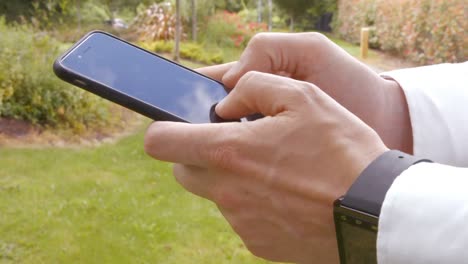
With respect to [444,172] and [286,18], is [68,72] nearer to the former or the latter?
[444,172]

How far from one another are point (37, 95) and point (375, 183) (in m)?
3.83

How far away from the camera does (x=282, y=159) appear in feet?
2.68

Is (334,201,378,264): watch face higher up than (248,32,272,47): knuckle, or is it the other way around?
(248,32,272,47): knuckle

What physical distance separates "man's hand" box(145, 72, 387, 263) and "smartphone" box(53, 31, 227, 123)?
0.40ft

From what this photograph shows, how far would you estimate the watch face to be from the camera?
74cm

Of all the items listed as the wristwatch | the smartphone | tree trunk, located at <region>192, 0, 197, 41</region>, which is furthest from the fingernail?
tree trunk, located at <region>192, 0, 197, 41</region>

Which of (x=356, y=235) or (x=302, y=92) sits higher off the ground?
(x=302, y=92)

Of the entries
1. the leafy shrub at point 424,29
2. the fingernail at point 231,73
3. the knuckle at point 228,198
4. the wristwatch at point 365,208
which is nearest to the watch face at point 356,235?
the wristwatch at point 365,208

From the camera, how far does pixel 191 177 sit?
93 cm

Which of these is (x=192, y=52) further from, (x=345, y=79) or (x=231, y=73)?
(x=231, y=73)

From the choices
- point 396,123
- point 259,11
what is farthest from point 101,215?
point 259,11

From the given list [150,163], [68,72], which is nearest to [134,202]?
[150,163]

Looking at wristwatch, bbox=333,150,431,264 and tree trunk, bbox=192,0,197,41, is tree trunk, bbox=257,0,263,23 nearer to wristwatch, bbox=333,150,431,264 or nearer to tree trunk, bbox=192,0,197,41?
tree trunk, bbox=192,0,197,41

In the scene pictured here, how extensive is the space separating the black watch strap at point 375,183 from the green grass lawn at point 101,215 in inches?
74.1
